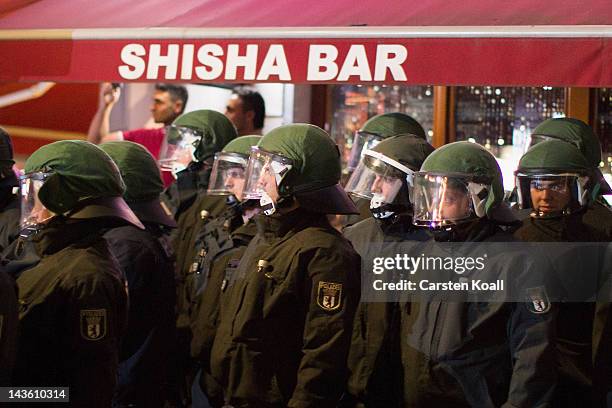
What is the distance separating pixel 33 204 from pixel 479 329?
1619 millimetres

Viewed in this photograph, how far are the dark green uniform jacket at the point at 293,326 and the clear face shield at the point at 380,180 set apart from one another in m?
0.46

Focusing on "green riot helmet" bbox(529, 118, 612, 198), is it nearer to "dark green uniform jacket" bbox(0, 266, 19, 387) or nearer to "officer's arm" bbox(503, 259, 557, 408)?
"officer's arm" bbox(503, 259, 557, 408)

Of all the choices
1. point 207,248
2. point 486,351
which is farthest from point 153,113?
point 486,351

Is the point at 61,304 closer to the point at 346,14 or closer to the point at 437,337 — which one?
the point at 437,337

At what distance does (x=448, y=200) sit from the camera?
4438 millimetres

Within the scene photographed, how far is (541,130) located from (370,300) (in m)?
1.91

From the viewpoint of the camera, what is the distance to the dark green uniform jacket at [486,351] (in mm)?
4004

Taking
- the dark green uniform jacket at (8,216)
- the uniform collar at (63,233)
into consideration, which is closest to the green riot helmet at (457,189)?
the uniform collar at (63,233)

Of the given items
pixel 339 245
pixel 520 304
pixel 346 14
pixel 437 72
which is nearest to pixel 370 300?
pixel 339 245

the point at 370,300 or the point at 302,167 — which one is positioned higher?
the point at 302,167

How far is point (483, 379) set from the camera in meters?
4.14

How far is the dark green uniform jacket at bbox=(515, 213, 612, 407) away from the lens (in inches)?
182

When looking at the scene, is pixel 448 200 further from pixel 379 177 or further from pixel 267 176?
pixel 267 176

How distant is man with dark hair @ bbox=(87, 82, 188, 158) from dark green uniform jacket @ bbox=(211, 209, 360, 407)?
13.2 feet
